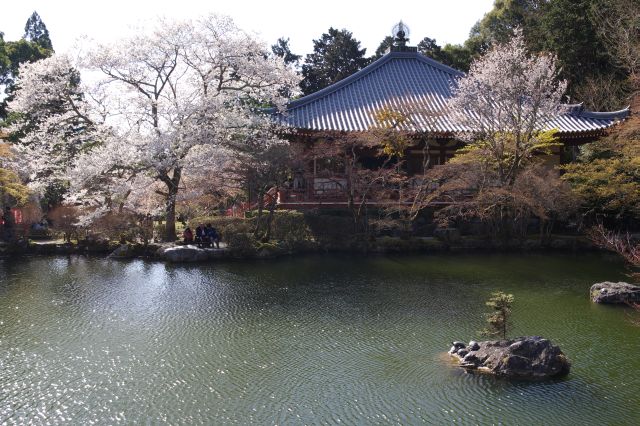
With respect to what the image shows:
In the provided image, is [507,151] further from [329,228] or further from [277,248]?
[277,248]

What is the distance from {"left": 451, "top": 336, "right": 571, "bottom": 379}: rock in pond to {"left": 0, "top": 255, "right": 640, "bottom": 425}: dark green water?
19cm

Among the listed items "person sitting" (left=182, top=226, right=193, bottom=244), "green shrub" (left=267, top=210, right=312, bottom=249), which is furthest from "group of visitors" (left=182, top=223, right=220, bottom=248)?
"green shrub" (left=267, top=210, right=312, bottom=249)

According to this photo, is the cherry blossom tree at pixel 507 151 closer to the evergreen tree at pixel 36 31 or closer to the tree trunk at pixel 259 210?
the tree trunk at pixel 259 210

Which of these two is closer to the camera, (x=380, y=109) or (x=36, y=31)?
(x=380, y=109)

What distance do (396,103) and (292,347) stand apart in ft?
48.8

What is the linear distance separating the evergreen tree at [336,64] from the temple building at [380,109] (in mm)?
12004

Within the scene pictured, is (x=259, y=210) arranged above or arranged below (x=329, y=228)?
above

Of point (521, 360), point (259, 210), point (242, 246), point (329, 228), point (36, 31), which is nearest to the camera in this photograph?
point (521, 360)

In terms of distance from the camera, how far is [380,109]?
67.8ft

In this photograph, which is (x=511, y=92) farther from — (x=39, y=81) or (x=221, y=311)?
(x=39, y=81)

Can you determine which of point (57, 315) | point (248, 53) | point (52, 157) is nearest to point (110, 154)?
point (52, 157)

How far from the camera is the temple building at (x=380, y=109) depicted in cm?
1923

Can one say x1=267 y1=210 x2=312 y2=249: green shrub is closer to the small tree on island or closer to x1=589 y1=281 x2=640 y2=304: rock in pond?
x1=589 y1=281 x2=640 y2=304: rock in pond

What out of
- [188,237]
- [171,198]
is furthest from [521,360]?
[171,198]
